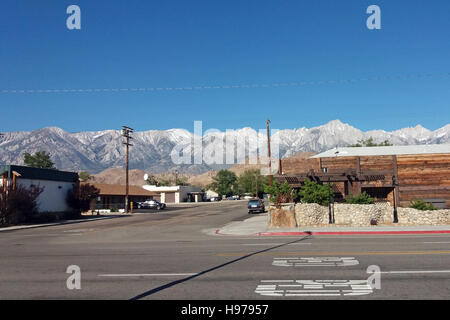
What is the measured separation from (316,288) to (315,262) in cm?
328

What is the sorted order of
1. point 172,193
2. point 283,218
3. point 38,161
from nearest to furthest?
point 283,218 < point 172,193 < point 38,161

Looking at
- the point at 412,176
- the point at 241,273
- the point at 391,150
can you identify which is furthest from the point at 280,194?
the point at 391,150

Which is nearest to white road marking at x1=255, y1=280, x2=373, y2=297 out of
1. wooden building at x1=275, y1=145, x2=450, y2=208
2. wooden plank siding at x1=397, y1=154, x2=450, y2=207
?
wooden building at x1=275, y1=145, x2=450, y2=208

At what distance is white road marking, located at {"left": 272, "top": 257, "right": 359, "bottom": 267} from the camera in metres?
10.8

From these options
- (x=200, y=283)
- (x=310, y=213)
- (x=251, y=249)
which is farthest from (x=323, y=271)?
(x=310, y=213)

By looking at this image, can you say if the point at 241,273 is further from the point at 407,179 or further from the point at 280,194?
the point at 407,179

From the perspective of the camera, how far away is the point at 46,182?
4128 cm

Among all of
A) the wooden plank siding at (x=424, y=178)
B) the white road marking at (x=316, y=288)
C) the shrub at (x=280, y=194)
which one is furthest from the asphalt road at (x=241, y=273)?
the wooden plank siding at (x=424, y=178)

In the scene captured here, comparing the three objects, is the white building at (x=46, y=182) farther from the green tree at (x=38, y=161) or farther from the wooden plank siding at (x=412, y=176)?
the green tree at (x=38, y=161)

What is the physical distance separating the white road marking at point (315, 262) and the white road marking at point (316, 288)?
2.13 m

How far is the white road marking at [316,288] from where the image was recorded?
7.59 m

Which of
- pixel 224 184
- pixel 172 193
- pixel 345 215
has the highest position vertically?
pixel 224 184
